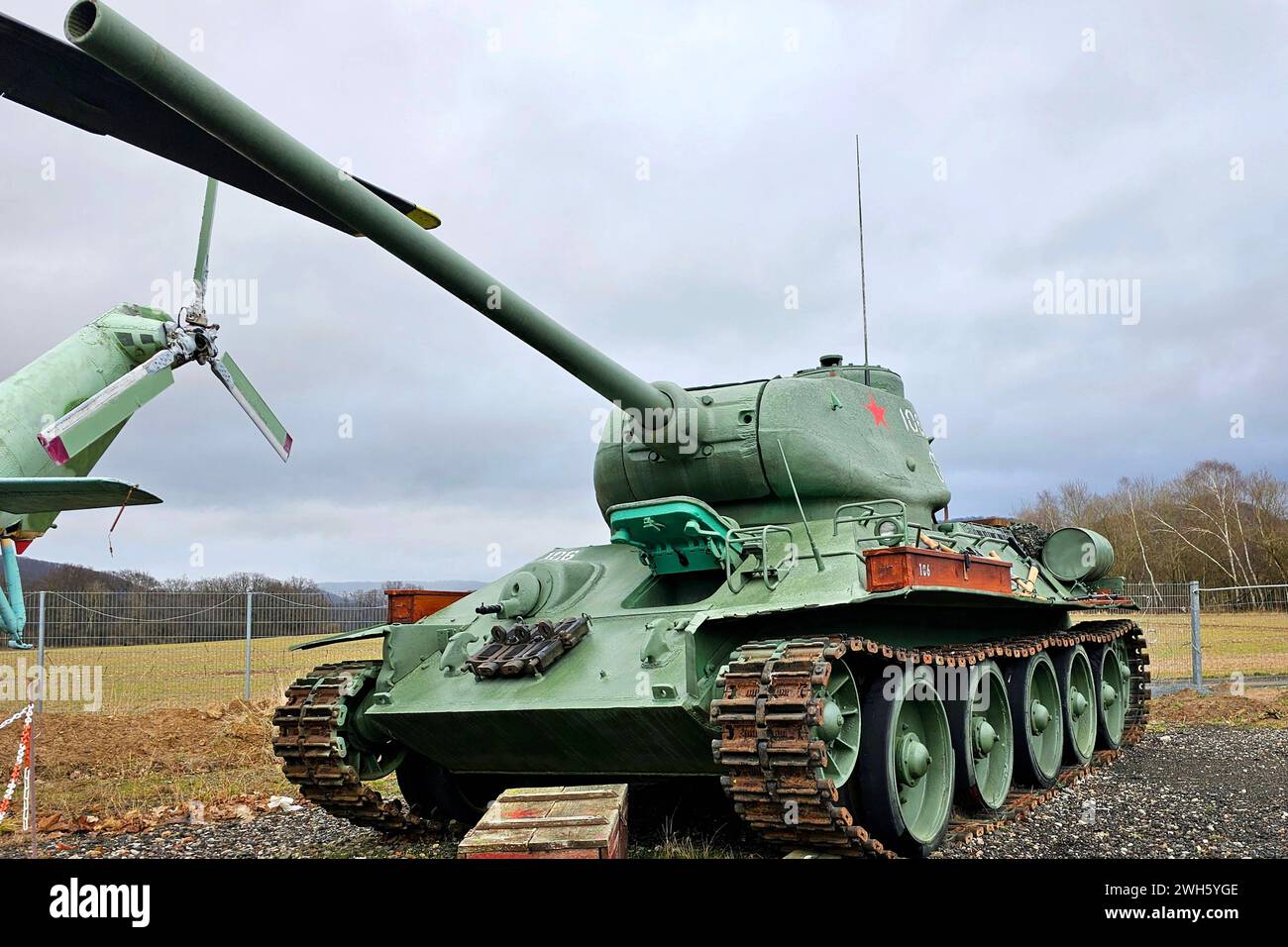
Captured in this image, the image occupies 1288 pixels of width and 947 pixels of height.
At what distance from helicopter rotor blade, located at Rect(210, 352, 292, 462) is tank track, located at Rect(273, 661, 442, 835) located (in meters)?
7.56

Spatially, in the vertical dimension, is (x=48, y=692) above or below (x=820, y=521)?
below

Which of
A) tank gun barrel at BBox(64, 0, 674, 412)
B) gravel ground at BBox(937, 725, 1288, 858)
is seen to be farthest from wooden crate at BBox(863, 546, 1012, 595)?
tank gun barrel at BBox(64, 0, 674, 412)

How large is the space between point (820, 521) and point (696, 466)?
116 cm

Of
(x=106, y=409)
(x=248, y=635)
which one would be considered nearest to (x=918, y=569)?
(x=106, y=409)

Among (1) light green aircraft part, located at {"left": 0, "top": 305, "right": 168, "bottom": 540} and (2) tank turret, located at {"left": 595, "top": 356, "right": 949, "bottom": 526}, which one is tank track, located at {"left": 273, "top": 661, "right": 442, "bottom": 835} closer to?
(2) tank turret, located at {"left": 595, "top": 356, "right": 949, "bottom": 526}

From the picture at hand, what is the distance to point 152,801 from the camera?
11.4 metres

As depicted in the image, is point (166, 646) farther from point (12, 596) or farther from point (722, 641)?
point (722, 641)

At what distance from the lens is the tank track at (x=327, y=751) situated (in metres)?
8.62

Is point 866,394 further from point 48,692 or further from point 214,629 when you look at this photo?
point 48,692

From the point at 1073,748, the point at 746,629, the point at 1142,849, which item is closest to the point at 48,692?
the point at 746,629

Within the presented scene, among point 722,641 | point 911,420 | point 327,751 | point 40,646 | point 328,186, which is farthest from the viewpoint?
point 40,646

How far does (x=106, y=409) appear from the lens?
1371 cm

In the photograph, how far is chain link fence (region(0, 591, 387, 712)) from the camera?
16.6 metres

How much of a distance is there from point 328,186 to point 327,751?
422 centimetres
